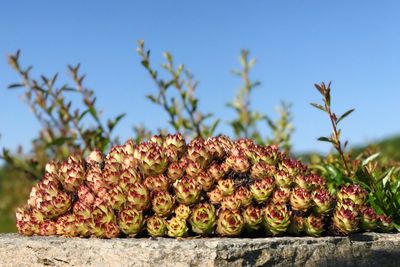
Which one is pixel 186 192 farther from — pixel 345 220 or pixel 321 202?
pixel 345 220

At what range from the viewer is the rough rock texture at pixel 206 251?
3.25 metres

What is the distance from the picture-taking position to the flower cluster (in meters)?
3.55

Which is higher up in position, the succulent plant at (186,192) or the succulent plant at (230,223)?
the succulent plant at (186,192)

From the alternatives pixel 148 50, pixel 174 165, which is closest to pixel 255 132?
pixel 148 50

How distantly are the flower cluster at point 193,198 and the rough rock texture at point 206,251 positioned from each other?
12 centimetres

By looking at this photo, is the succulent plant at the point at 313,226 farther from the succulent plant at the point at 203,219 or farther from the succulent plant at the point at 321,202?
the succulent plant at the point at 203,219

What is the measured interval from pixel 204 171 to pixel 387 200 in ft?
4.57

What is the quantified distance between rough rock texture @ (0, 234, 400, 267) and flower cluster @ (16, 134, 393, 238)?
0.39ft

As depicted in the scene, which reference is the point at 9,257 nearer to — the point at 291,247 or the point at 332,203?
the point at 291,247

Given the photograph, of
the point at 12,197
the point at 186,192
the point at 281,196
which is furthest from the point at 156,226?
the point at 12,197

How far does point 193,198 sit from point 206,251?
45 cm

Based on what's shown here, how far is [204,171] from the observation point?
3.84 meters

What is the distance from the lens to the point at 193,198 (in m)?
3.60


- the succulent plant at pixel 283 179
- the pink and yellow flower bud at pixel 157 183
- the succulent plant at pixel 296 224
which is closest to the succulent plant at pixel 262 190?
the succulent plant at pixel 283 179
